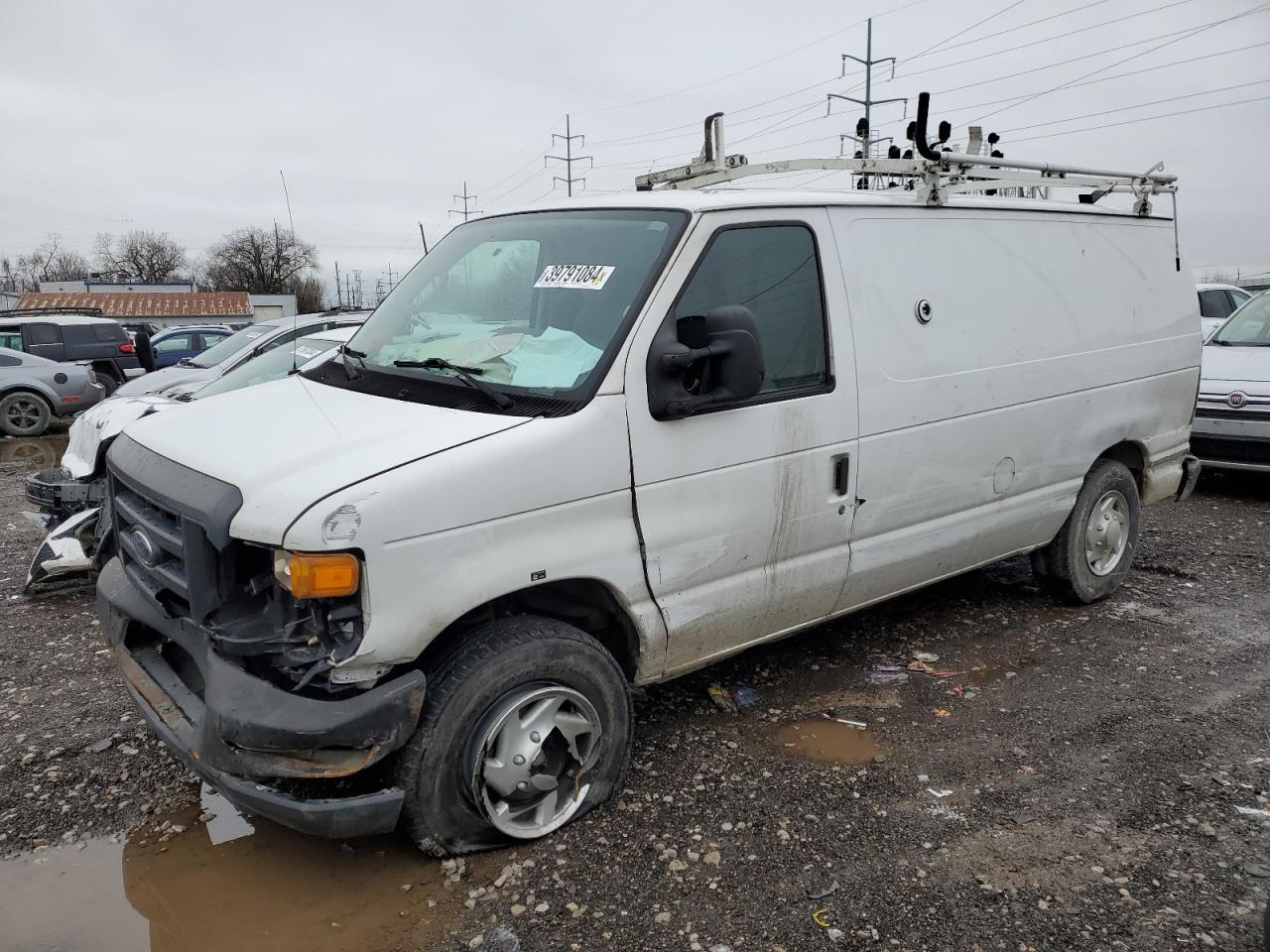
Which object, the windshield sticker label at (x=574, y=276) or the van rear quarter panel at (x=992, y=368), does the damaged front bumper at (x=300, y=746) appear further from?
the van rear quarter panel at (x=992, y=368)

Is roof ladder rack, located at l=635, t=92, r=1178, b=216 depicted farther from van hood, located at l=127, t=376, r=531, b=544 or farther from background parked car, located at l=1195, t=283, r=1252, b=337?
background parked car, located at l=1195, t=283, r=1252, b=337

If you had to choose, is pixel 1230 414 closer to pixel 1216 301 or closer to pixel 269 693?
pixel 269 693

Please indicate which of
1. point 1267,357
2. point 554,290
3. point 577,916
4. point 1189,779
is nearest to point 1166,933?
point 1189,779

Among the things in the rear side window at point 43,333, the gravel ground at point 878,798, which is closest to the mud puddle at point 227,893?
the gravel ground at point 878,798

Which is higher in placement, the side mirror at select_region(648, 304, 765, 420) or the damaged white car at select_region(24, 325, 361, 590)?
the side mirror at select_region(648, 304, 765, 420)

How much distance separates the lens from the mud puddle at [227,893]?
111 inches

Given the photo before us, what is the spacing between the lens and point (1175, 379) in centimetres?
544

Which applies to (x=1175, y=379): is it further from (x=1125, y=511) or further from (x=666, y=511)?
(x=666, y=511)

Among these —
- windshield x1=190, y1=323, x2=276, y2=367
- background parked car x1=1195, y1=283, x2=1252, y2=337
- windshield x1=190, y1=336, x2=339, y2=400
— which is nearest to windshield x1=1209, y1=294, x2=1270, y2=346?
background parked car x1=1195, y1=283, x2=1252, y2=337

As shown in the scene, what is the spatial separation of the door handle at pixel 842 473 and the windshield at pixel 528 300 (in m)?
1.10

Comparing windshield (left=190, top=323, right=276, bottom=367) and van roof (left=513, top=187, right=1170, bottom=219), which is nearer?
van roof (left=513, top=187, right=1170, bottom=219)

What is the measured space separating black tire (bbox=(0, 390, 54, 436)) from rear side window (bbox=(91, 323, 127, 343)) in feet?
9.36

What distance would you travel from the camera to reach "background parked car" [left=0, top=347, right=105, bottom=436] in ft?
47.0

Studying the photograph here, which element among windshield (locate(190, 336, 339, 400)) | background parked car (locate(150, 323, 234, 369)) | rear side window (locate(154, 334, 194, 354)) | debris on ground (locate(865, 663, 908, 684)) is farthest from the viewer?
background parked car (locate(150, 323, 234, 369))
